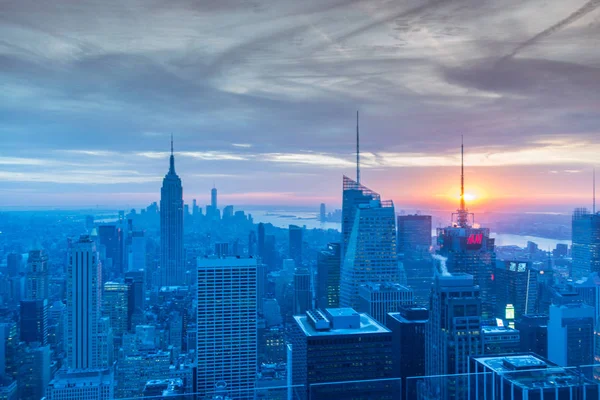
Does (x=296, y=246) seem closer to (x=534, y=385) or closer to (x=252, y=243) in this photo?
(x=252, y=243)

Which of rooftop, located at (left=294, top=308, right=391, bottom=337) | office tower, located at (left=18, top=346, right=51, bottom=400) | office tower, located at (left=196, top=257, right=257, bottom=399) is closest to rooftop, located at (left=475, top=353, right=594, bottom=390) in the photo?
rooftop, located at (left=294, top=308, right=391, bottom=337)

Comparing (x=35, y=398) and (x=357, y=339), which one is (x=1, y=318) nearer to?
(x=35, y=398)

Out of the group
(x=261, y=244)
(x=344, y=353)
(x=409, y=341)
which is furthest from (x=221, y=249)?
(x=344, y=353)

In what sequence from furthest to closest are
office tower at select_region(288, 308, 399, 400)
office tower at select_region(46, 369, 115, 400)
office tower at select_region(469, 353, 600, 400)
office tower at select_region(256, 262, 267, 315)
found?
office tower at select_region(256, 262, 267, 315) < office tower at select_region(46, 369, 115, 400) < office tower at select_region(288, 308, 399, 400) < office tower at select_region(469, 353, 600, 400)

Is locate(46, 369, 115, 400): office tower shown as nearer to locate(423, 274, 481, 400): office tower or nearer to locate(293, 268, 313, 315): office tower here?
locate(293, 268, 313, 315): office tower

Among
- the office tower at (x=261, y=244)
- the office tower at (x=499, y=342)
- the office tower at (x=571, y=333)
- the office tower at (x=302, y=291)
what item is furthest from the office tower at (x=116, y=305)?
the office tower at (x=571, y=333)

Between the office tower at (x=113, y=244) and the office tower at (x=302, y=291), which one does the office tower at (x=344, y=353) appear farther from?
the office tower at (x=113, y=244)

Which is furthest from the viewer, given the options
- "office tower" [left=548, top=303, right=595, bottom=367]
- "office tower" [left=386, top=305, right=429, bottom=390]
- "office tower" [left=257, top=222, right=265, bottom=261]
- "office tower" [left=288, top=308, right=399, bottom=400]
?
"office tower" [left=257, top=222, right=265, bottom=261]
